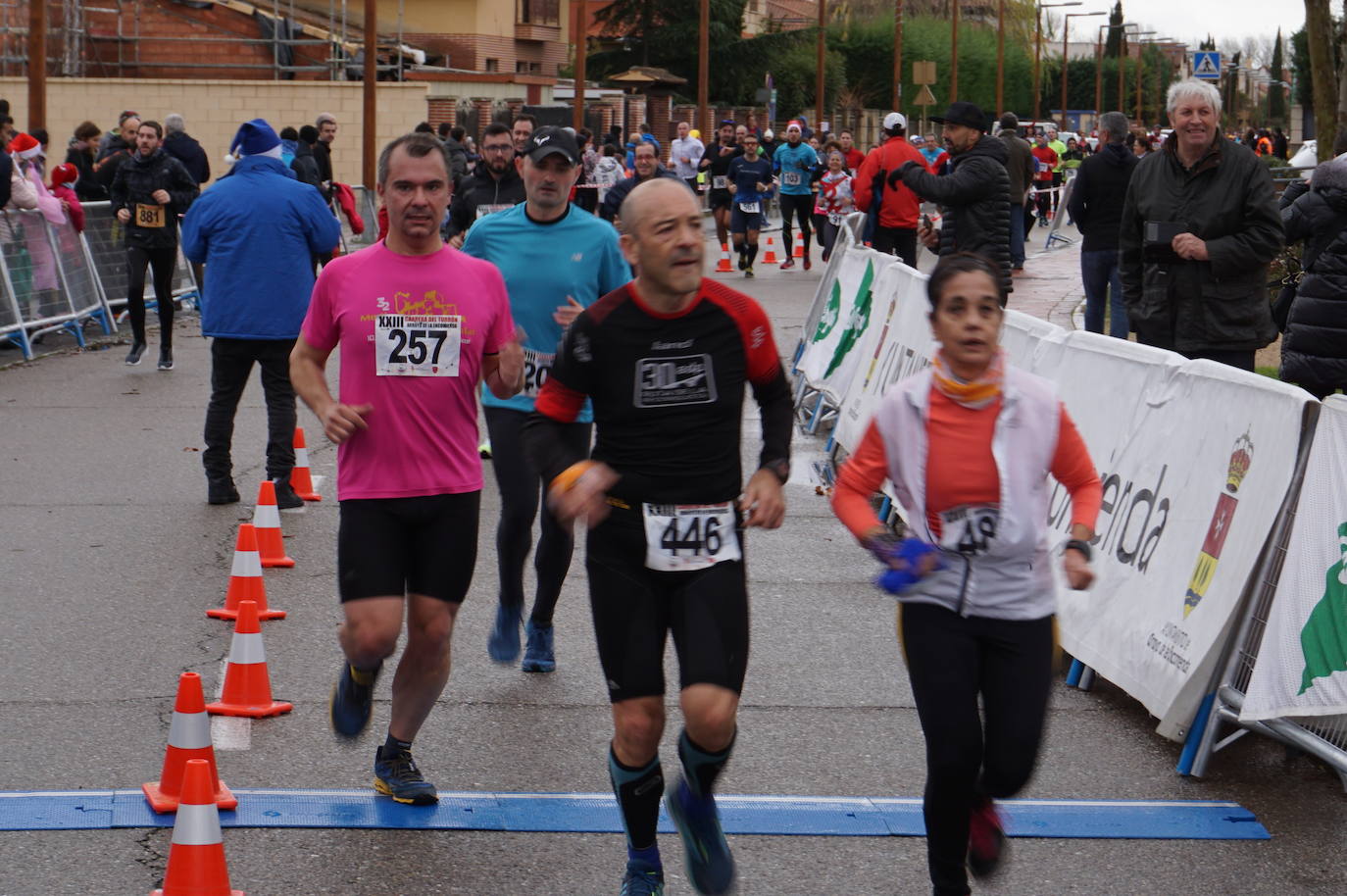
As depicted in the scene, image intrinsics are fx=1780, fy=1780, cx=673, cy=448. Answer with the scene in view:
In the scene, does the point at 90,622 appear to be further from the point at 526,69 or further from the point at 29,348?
the point at 526,69

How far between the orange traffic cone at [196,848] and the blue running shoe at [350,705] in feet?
3.09

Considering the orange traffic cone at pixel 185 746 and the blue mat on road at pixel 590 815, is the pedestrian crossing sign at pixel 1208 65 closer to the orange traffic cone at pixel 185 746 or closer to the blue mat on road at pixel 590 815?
the blue mat on road at pixel 590 815

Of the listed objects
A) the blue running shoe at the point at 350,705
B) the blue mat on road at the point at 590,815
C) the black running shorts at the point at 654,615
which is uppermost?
the black running shorts at the point at 654,615

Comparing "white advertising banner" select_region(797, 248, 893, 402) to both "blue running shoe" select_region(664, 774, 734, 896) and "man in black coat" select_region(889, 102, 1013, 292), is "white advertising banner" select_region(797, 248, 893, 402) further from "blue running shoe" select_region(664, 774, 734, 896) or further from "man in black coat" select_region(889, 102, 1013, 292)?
"blue running shoe" select_region(664, 774, 734, 896)

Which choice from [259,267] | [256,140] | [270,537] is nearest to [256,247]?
[259,267]

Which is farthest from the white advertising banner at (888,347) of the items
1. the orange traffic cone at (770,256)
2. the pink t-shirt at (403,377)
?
the orange traffic cone at (770,256)

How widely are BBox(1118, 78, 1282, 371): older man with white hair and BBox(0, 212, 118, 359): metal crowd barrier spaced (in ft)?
35.3

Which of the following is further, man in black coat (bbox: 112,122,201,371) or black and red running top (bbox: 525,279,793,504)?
man in black coat (bbox: 112,122,201,371)

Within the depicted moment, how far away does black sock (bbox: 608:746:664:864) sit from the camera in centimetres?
436

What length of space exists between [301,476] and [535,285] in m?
4.24

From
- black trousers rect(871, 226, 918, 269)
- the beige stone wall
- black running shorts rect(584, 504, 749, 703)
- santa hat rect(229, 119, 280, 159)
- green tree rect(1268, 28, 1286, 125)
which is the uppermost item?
green tree rect(1268, 28, 1286, 125)

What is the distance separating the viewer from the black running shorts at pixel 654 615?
4281mm

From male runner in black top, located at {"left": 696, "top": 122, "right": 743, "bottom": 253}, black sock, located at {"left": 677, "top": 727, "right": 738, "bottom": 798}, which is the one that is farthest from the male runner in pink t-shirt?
male runner in black top, located at {"left": 696, "top": 122, "right": 743, "bottom": 253}

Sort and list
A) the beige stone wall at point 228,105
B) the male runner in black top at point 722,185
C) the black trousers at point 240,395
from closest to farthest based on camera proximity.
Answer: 1. the black trousers at point 240,395
2. the male runner in black top at point 722,185
3. the beige stone wall at point 228,105
